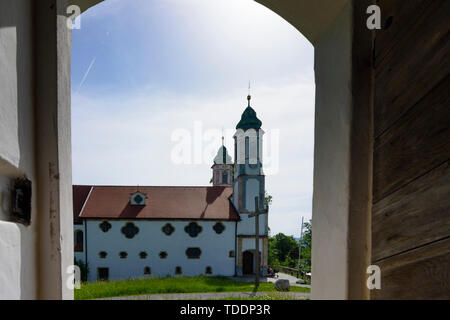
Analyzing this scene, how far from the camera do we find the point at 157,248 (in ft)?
59.3

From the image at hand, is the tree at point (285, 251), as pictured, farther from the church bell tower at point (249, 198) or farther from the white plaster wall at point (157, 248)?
the white plaster wall at point (157, 248)

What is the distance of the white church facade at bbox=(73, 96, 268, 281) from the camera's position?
1773 centimetres

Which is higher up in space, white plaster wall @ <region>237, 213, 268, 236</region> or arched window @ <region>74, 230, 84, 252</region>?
white plaster wall @ <region>237, 213, 268, 236</region>

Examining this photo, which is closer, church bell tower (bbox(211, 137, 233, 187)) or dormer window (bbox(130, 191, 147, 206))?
dormer window (bbox(130, 191, 147, 206))

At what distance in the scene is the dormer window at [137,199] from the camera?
18750 mm

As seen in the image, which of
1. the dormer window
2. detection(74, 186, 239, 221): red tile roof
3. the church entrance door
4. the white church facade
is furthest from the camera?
the dormer window

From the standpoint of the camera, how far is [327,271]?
121 cm

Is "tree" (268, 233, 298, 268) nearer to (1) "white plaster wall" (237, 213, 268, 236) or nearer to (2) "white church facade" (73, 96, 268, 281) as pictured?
(1) "white plaster wall" (237, 213, 268, 236)

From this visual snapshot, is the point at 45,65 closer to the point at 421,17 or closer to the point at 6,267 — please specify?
the point at 6,267

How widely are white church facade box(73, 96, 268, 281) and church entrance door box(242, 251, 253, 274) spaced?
0.21 feet

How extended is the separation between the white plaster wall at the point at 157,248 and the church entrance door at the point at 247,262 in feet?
2.57

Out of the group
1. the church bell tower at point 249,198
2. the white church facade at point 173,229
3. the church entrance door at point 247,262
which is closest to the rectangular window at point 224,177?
the white church facade at point 173,229

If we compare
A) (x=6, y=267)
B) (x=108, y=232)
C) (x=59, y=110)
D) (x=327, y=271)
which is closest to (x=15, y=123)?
(x=59, y=110)

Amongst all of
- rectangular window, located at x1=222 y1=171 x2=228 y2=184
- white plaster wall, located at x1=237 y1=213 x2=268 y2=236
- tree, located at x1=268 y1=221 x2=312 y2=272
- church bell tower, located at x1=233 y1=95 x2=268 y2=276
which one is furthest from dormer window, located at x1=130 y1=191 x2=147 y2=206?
tree, located at x1=268 y1=221 x2=312 y2=272
